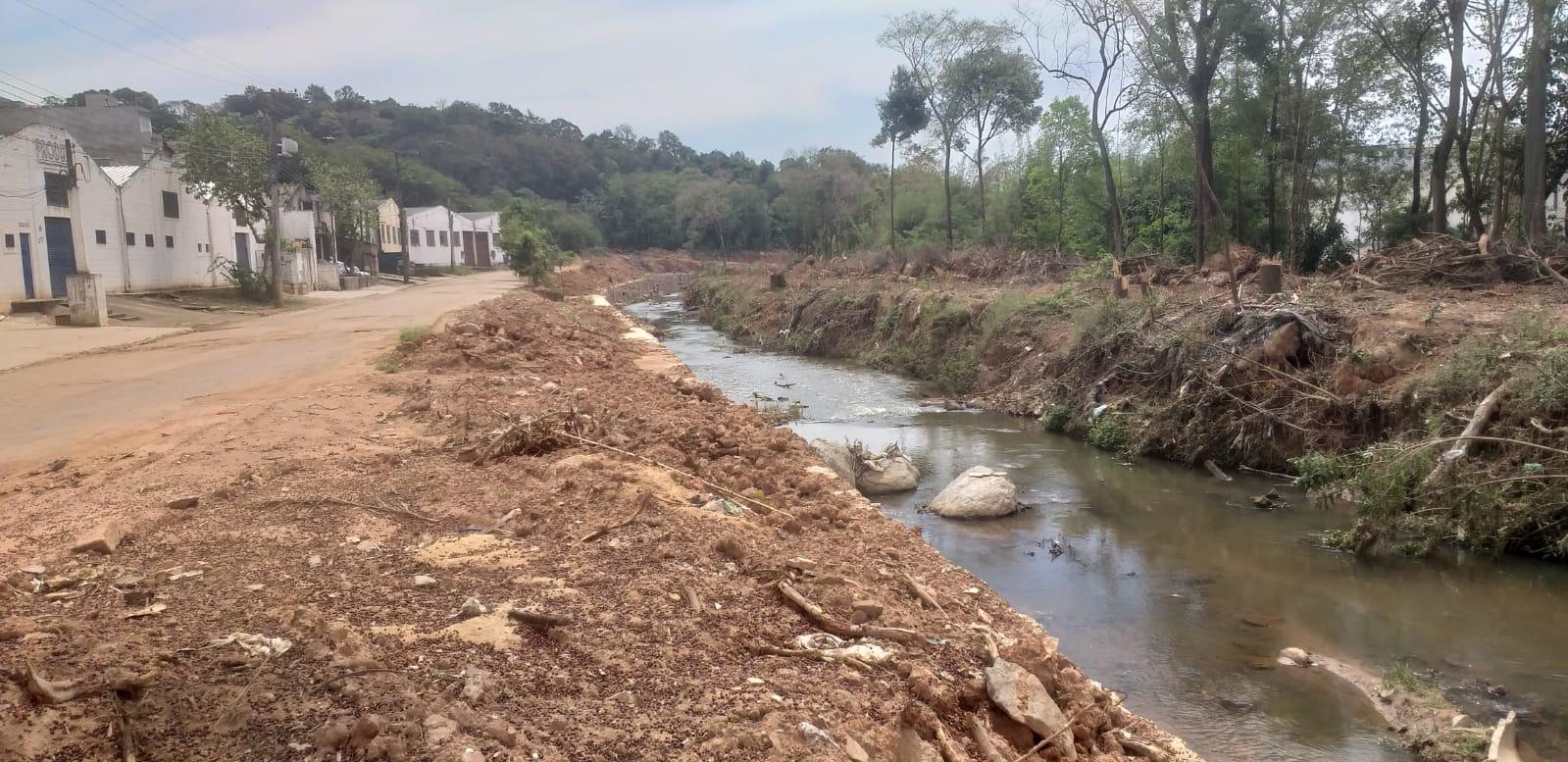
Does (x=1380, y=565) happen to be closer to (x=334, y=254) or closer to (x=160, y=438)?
(x=160, y=438)

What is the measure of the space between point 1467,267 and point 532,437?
584 inches

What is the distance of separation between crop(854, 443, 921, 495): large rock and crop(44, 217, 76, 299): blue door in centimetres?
2408

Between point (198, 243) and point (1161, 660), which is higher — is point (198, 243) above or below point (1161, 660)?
above

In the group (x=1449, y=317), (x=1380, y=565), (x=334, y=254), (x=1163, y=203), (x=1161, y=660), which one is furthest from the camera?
(x=334, y=254)

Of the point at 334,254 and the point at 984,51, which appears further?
the point at 334,254

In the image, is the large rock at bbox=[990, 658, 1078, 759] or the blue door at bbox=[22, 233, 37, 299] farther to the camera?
the blue door at bbox=[22, 233, 37, 299]

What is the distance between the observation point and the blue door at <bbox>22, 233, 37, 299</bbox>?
953 inches

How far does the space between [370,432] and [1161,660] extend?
596 cm

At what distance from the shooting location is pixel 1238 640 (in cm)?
667

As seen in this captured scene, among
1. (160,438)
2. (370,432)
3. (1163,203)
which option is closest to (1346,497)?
(370,432)

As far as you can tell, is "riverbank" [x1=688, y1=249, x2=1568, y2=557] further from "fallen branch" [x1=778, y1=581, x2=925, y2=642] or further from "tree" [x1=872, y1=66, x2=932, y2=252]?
"tree" [x1=872, y1=66, x2=932, y2=252]

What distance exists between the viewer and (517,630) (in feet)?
12.0

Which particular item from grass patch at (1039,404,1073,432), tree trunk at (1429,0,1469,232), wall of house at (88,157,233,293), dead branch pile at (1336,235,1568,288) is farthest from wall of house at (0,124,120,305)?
tree trunk at (1429,0,1469,232)

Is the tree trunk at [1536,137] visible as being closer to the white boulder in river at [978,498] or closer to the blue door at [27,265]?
the white boulder in river at [978,498]
